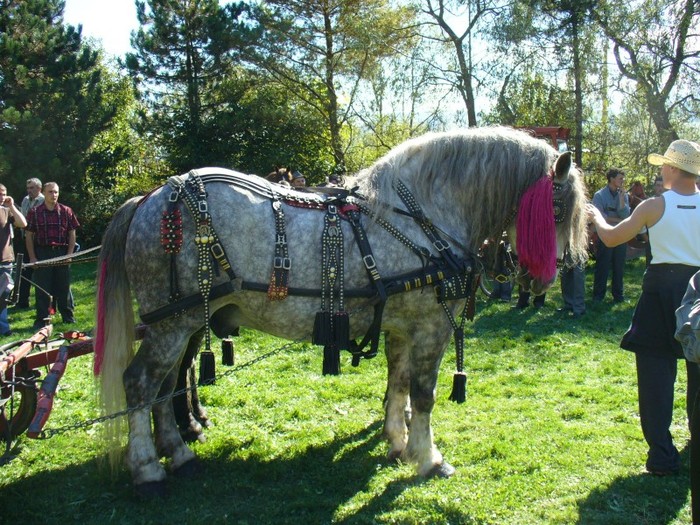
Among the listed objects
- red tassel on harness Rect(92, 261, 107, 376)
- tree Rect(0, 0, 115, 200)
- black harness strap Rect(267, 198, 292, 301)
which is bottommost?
red tassel on harness Rect(92, 261, 107, 376)

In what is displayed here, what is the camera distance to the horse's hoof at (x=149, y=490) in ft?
12.0

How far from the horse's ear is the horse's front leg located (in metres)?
1.20

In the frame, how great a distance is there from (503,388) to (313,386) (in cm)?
177

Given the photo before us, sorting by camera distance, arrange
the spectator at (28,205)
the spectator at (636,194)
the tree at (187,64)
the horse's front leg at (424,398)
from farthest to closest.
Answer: the tree at (187,64) → the spectator at (636,194) → the spectator at (28,205) → the horse's front leg at (424,398)

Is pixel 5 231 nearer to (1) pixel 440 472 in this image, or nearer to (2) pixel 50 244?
(2) pixel 50 244

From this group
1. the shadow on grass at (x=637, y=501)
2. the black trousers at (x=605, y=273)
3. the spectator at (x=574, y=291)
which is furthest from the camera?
the black trousers at (x=605, y=273)

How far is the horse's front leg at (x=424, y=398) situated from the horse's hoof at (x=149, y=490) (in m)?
1.55

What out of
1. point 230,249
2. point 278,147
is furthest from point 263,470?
point 278,147

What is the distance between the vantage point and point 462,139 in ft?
12.8

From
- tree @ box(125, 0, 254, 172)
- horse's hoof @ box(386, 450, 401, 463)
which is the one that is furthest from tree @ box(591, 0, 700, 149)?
horse's hoof @ box(386, 450, 401, 463)

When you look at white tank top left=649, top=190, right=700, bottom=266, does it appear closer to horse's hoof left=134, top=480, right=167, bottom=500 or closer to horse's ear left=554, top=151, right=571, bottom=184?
horse's ear left=554, top=151, right=571, bottom=184

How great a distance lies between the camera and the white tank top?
3.75 metres

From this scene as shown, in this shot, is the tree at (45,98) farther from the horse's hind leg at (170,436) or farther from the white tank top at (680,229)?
the white tank top at (680,229)

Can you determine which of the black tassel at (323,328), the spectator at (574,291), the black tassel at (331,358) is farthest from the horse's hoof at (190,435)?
the spectator at (574,291)
